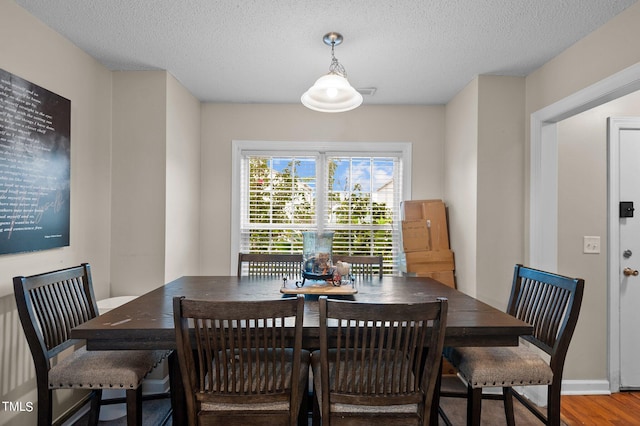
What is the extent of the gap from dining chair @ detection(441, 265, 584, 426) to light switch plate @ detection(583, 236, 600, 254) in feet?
4.11

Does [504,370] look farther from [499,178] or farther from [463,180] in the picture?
[463,180]

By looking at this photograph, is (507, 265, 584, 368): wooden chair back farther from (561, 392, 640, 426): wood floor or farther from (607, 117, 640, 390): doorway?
(607, 117, 640, 390): doorway

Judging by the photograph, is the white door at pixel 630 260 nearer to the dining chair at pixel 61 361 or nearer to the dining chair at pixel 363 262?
the dining chair at pixel 363 262

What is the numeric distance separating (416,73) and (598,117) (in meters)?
1.47

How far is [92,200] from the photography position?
2.83 m

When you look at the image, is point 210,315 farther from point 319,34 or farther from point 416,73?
point 416,73

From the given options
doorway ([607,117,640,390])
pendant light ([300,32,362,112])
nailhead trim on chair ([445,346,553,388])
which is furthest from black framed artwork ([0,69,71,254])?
doorway ([607,117,640,390])

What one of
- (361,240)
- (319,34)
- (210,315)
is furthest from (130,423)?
(361,240)

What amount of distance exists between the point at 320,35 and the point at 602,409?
3.29m

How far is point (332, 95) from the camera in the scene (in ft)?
7.30

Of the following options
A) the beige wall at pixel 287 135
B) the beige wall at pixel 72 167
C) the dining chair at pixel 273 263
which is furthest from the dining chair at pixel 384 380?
the beige wall at pixel 287 135

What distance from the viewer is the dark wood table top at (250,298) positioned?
158cm

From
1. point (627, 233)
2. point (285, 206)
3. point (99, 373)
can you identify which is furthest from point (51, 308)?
point (627, 233)

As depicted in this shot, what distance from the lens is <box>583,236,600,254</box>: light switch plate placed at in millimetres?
2949
